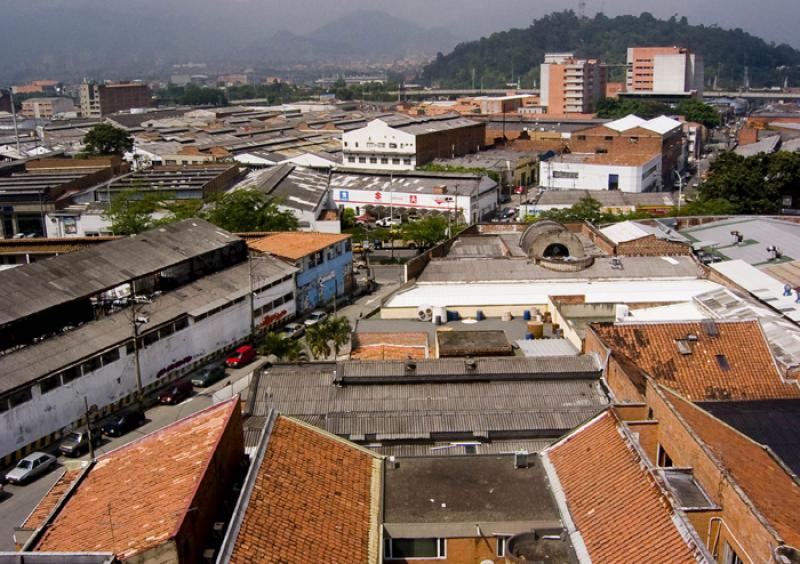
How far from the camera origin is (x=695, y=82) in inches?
6752

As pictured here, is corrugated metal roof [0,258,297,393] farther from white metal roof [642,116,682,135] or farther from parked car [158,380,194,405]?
white metal roof [642,116,682,135]

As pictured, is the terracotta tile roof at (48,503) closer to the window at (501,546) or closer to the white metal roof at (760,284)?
the window at (501,546)

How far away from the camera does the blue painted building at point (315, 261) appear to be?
39844 mm

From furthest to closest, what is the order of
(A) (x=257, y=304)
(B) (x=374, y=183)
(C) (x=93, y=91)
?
(C) (x=93, y=91)
(B) (x=374, y=183)
(A) (x=257, y=304)

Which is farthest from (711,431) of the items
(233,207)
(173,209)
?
(173,209)

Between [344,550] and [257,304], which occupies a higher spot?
[344,550]

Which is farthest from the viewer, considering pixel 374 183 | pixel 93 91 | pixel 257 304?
pixel 93 91

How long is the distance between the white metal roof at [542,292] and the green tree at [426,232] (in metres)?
18.1

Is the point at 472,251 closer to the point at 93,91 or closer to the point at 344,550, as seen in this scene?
the point at 344,550

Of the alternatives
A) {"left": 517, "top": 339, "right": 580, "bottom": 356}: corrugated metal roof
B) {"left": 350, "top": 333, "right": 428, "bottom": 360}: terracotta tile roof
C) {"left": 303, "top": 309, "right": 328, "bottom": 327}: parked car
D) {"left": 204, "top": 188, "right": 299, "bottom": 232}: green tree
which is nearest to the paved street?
{"left": 303, "top": 309, "right": 328, "bottom": 327}: parked car

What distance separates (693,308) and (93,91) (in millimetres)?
160262

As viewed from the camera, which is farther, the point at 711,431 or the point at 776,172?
the point at 776,172

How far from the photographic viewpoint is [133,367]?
96.8ft

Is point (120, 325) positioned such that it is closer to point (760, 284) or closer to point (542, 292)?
point (542, 292)
